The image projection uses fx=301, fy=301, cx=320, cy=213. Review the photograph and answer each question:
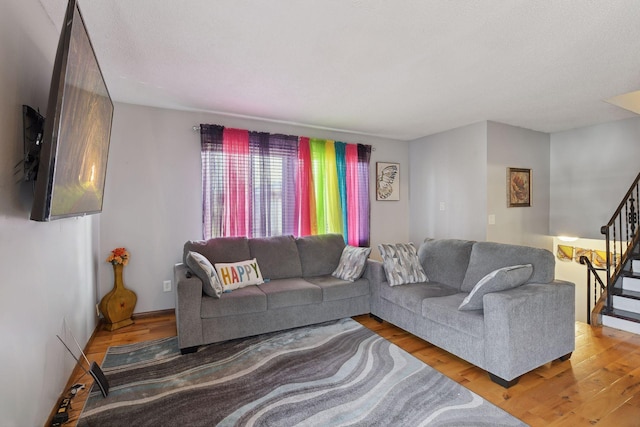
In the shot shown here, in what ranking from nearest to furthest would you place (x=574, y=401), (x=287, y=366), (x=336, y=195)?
1. (x=574, y=401)
2. (x=287, y=366)
3. (x=336, y=195)

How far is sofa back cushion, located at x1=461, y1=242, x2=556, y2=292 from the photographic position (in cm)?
245

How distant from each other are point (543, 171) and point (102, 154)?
549 cm

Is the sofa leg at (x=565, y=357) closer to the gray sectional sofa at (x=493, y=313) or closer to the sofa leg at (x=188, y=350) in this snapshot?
the gray sectional sofa at (x=493, y=313)

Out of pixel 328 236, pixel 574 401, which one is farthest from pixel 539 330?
pixel 328 236

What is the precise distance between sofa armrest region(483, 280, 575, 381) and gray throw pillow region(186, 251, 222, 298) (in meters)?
2.17

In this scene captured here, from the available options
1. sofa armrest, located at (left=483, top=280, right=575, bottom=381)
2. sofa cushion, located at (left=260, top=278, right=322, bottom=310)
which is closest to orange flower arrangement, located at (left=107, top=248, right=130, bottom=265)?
sofa cushion, located at (left=260, top=278, right=322, bottom=310)

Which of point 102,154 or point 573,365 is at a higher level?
point 102,154

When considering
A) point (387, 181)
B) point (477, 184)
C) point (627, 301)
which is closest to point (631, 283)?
point (627, 301)

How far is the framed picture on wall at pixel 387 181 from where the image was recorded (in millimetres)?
4730

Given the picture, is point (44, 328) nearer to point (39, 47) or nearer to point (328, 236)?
point (39, 47)

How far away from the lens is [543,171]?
4559mm

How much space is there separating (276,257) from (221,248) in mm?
618

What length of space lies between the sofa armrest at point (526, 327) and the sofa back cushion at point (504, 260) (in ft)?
0.45

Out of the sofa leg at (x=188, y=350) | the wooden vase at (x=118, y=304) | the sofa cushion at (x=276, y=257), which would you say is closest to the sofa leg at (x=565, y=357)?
the sofa cushion at (x=276, y=257)
